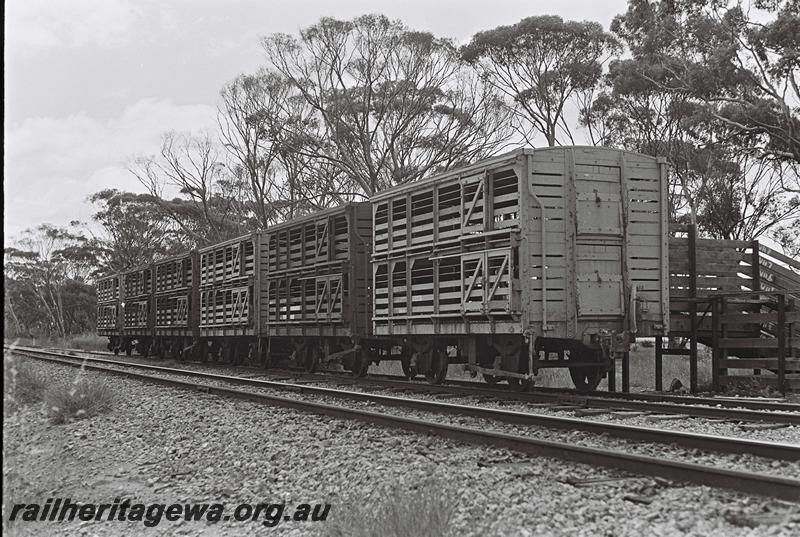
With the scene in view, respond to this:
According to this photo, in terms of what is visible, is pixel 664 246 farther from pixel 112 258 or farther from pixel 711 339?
pixel 112 258

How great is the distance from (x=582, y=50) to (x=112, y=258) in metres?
39.1

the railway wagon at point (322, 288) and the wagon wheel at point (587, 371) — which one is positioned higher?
the railway wagon at point (322, 288)

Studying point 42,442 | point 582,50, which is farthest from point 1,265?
point 582,50

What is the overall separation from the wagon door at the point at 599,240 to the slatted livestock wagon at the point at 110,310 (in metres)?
25.5

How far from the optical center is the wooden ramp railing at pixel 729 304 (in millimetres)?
12305

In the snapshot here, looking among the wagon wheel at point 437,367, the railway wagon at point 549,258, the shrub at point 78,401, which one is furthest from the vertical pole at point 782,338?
the shrub at point 78,401

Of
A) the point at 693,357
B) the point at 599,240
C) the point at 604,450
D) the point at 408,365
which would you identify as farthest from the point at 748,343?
the point at 604,450

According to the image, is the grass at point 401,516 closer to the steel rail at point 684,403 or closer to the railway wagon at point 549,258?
the steel rail at point 684,403

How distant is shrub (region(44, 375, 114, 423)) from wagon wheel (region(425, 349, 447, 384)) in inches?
198

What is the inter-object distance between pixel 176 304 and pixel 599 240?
57.8ft

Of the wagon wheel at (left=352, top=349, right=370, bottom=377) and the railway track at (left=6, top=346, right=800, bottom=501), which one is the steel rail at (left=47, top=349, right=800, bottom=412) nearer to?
the railway track at (left=6, top=346, right=800, bottom=501)

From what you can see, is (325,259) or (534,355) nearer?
(534,355)

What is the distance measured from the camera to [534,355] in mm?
10969

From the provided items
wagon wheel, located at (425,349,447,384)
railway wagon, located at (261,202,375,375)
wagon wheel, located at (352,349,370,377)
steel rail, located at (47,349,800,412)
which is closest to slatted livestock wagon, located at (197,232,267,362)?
railway wagon, located at (261,202,375,375)
